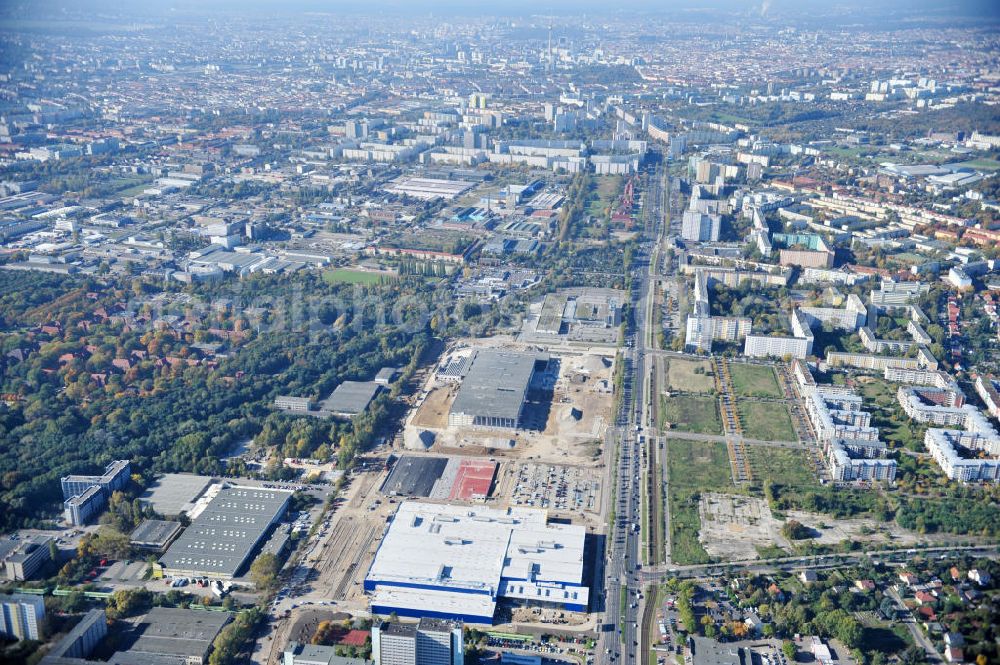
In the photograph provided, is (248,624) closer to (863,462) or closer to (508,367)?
(508,367)

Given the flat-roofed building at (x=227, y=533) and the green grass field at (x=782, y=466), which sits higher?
the green grass field at (x=782, y=466)

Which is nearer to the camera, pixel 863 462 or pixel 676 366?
pixel 863 462

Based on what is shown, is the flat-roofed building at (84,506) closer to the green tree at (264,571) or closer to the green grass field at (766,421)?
the green tree at (264,571)

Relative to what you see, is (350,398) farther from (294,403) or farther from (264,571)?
(264,571)

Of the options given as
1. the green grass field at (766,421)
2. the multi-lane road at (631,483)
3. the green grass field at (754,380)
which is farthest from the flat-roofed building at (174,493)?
the green grass field at (754,380)

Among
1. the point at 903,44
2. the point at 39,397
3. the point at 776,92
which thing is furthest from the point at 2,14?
the point at 903,44

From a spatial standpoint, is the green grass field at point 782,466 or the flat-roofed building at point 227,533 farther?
the green grass field at point 782,466
